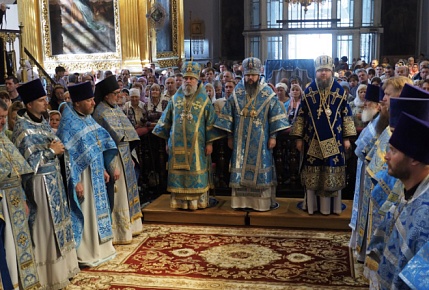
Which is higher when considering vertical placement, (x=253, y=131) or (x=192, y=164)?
(x=253, y=131)

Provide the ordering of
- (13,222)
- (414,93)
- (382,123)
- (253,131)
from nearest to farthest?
(414,93) < (13,222) < (382,123) < (253,131)

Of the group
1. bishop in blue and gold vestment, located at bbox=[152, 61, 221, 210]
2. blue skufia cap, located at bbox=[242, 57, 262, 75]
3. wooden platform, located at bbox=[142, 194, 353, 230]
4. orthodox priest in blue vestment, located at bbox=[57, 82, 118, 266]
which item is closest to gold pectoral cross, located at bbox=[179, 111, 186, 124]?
bishop in blue and gold vestment, located at bbox=[152, 61, 221, 210]

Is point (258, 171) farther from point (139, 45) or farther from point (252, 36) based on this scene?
point (252, 36)

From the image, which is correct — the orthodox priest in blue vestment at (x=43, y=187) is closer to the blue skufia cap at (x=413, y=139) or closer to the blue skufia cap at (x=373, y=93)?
the blue skufia cap at (x=373, y=93)

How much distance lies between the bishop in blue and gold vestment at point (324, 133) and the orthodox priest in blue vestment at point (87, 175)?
2368 mm

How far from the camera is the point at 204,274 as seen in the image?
18.3 ft

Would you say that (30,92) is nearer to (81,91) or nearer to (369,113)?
(81,91)

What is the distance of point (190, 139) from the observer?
7172mm

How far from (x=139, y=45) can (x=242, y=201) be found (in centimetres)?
1261

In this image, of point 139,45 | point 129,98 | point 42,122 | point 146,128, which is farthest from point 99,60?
point 42,122

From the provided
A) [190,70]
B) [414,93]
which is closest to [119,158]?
[190,70]

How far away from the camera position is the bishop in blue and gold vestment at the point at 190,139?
7176mm

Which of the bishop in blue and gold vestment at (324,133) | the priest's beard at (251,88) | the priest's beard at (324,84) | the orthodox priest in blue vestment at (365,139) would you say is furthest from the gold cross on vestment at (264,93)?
the orthodox priest in blue vestment at (365,139)

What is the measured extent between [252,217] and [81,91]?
2761 millimetres
